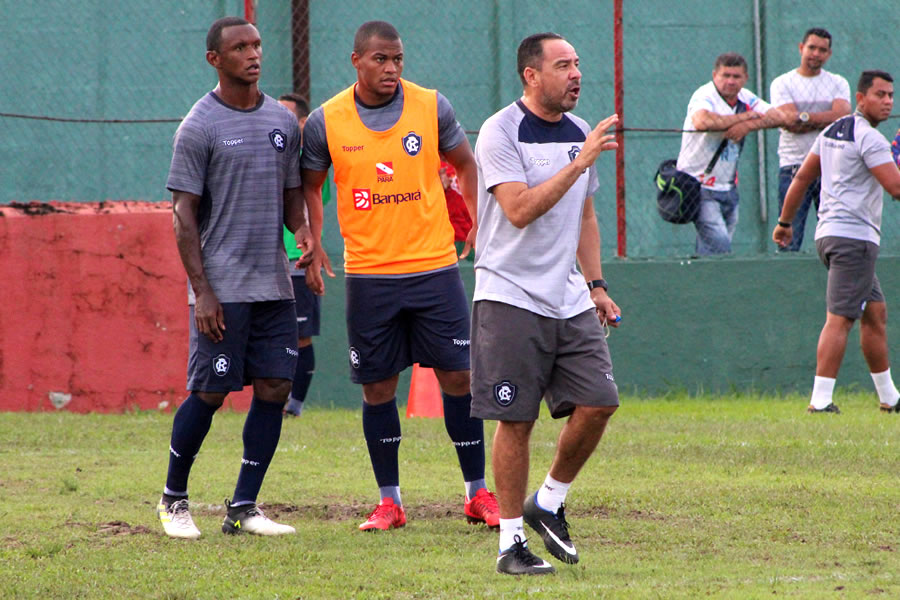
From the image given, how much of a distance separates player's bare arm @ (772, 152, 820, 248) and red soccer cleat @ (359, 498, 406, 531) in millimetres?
4959

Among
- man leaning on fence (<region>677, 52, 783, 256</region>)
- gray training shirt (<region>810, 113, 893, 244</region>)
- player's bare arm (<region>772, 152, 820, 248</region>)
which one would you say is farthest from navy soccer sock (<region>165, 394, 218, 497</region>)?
man leaning on fence (<region>677, 52, 783, 256</region>)

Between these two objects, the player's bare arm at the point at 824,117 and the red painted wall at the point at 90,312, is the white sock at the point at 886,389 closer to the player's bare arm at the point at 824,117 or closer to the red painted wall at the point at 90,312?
the player's bare arm at the point at 824,117

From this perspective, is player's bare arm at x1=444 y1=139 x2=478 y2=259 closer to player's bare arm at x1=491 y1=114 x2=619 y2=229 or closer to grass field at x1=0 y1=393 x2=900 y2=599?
player's bare arm at x1=491 y1=114 x2=619 y2=229

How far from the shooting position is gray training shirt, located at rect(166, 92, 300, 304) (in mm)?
6012

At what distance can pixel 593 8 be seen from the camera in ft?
47.2

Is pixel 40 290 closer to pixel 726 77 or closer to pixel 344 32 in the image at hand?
pixel 344 32

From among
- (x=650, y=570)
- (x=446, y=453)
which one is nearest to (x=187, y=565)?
(x=650, y=570)

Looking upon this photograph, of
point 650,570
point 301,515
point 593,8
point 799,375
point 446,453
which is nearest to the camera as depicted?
point 650,570

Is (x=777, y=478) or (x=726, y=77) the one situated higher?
(x=726, y=77)

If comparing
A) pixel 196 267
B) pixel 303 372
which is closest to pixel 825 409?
pixel 303 372

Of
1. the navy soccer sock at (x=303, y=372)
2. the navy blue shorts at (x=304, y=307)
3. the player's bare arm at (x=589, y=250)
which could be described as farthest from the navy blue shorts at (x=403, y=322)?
the navy soccer sock at (x=303, y=372)

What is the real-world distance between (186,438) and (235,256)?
0.86 metres

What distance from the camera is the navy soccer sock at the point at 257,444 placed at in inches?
245

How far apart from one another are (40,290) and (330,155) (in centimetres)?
535
